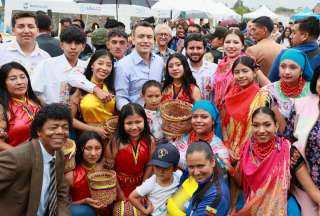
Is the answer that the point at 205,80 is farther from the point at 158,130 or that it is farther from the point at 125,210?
the point at 125,210

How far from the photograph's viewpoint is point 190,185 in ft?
12.3

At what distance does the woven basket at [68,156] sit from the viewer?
375 centimetres

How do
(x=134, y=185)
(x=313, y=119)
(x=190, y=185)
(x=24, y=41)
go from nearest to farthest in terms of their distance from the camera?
(x=313, y=119) < (x=190, y=185) < (x=134, y=185) < (x=24, y=41)

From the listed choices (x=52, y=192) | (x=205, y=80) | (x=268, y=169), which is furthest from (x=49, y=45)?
(x=268, y=169)

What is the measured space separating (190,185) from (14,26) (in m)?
2.54

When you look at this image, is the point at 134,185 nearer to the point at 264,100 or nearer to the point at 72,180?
the point at 72,180

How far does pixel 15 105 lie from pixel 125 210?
1324 mm

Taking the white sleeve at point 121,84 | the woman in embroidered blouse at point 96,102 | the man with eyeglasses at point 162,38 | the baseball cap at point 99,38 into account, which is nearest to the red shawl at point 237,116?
the white sleeve at point 121,84

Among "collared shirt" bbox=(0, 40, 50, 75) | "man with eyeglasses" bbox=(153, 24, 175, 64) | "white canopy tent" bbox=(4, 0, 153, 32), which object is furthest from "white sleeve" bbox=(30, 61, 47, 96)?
"white canopy tent" bbox=(4, 0, 153, 32)

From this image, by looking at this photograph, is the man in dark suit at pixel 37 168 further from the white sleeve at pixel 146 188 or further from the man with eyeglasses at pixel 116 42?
the man with eyeglasses at pixel 116 42

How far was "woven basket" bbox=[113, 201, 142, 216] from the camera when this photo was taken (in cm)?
396

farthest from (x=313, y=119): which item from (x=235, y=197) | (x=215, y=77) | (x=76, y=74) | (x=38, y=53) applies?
(x=38, y=53)

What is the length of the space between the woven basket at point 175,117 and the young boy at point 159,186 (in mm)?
211

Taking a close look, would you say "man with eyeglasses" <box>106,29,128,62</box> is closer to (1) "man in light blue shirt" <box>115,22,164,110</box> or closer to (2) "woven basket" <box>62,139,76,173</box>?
(1) "man in light blue shirt" <box>115,22,164,110</box>
